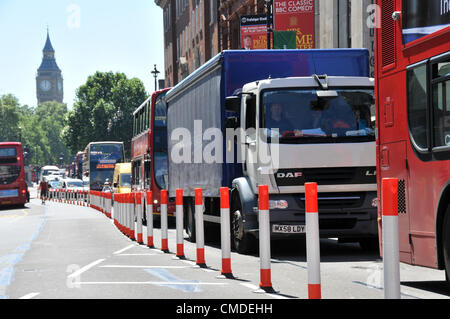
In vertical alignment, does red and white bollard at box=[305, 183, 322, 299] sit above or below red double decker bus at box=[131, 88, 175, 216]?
below

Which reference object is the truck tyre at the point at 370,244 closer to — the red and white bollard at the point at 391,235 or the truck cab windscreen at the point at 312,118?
the truck cab windscreen at the point at 312,118

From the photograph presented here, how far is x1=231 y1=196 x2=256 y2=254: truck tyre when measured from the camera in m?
14.2

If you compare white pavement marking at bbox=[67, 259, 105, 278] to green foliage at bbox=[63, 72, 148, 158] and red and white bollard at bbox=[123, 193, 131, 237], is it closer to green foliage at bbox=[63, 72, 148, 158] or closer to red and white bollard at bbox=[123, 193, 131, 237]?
red and white bollard at bbox=[123, 193, 131, 237]

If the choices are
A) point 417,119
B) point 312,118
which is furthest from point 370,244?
point 417,119

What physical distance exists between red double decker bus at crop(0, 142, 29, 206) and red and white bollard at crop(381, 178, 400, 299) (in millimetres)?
46583

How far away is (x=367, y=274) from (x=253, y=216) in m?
3.11

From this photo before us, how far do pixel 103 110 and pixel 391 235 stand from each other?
325 ft

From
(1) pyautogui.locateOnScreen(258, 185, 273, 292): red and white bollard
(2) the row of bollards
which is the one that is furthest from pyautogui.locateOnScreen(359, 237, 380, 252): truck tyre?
(1) pyautogui.locateOnScreen(258, 185, 273, 292): red and white bollard

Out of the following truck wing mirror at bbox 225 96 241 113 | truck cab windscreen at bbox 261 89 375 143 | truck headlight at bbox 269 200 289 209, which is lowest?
truck headlight at bbox 269 200 289 209

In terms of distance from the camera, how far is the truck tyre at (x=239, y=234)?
14172 mm

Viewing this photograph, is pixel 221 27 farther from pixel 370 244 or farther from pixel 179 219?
pixel 179 219

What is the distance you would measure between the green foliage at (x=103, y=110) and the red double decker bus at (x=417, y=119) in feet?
300

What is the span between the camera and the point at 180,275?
35.8 ft

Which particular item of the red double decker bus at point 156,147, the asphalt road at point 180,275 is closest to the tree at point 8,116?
the red double decker bus at point 156,147
